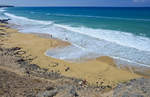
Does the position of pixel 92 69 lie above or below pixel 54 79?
below

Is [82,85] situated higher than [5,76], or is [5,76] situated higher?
[5,76]

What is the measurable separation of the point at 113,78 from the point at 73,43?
9707mm

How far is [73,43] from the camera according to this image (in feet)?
63.1

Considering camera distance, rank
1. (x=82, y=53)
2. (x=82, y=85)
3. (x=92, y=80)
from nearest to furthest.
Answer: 1. (x=82, y=85)
2. (x=92, y=80)
3. (x=82, y=53)

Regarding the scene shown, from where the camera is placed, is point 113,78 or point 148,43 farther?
point 148,43

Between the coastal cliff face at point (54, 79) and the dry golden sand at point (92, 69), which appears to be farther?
the dry golden sand at point (92, 69)

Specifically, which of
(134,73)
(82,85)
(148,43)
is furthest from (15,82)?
(148,43)

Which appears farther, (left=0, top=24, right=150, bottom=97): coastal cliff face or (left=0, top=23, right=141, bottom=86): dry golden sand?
(left=0, top=23, right=141, bottom=86): dry golden sand

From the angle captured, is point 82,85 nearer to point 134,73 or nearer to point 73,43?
point 134,73

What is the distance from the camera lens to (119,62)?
13109 millimetres

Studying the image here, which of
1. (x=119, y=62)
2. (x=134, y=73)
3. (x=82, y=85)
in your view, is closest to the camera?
(x=82, y=85)

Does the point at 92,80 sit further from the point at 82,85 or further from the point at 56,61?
the point at 56,61

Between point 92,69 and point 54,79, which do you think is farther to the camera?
point 92,69

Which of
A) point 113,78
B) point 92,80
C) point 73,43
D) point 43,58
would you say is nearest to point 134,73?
point 113,78
